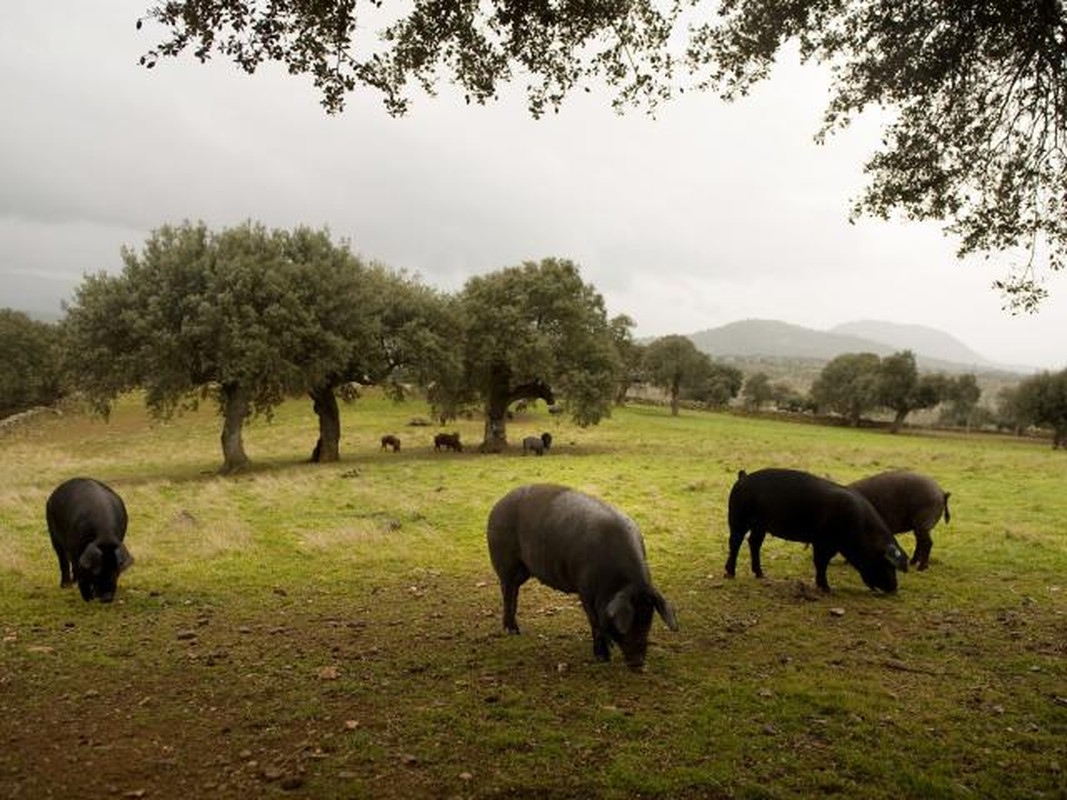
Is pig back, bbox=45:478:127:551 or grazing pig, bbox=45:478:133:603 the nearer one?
grazing pig, bbox=45:478:133:603

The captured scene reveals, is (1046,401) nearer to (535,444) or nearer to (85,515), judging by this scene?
(535,444)

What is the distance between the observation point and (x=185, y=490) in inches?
1081

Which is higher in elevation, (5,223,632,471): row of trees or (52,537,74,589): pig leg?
(5,223,632,471): row of trees

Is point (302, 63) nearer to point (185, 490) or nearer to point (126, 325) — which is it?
Result: point (185, 490)

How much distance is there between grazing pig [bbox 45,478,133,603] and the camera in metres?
12.0

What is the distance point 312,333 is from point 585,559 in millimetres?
27979

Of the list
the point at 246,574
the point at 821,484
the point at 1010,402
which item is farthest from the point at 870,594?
the point at 1010,402

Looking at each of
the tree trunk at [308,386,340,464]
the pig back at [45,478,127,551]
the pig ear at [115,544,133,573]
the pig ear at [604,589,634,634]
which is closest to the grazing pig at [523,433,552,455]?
the tree trunk at [308,386,340,464]

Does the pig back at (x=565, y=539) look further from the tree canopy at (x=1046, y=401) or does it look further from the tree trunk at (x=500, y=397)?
the tree canopy at (x=1046, y=401)

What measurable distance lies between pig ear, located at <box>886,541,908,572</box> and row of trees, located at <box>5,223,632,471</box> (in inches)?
1087

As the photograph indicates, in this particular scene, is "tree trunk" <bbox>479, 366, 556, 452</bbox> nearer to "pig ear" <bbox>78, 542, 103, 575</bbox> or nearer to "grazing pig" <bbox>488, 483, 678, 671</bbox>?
"pig ear" <bbox>78, 542, 103, 575</bbox>

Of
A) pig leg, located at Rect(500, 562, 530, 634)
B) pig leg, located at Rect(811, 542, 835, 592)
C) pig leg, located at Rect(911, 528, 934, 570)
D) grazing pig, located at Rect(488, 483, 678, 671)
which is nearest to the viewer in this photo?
grazing pig, located at Rect(488, 483, 678, 671)

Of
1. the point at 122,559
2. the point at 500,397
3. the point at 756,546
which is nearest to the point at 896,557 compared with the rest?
the point at 756,546

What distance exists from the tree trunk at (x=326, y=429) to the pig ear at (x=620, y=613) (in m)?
32.7
